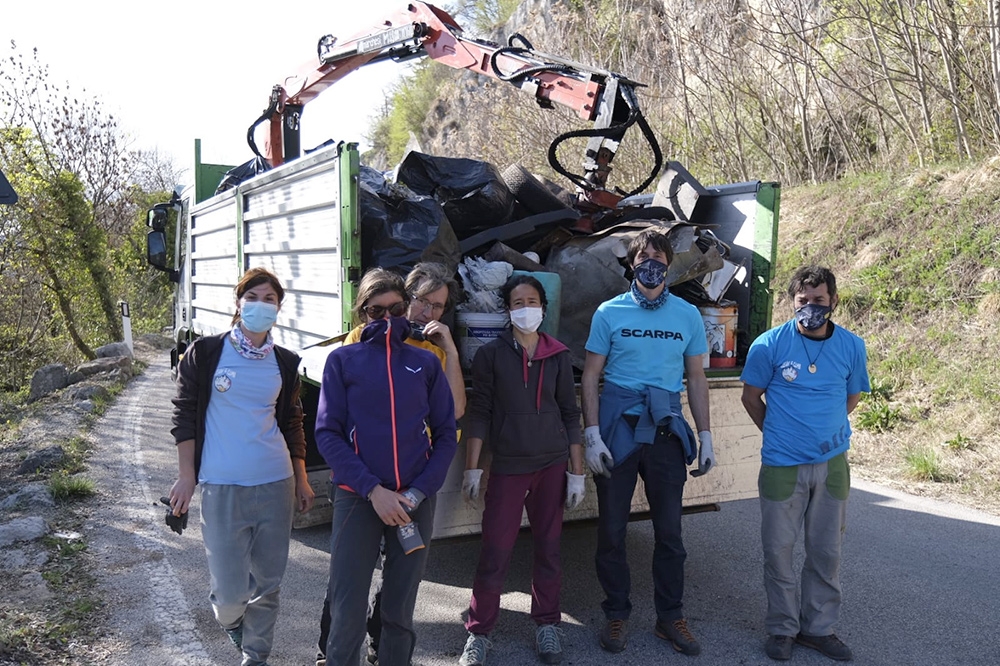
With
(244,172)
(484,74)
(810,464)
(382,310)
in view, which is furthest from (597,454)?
(244,172)

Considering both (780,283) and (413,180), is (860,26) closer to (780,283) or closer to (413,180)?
(780,283)

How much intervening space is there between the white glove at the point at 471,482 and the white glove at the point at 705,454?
106 cm

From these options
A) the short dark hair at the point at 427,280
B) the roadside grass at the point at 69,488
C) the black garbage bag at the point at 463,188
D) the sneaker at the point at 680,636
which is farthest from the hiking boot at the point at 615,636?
the roadside grass at the point at 69,488

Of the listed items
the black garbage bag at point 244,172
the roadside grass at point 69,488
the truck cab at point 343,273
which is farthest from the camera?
the black garbage bag at point 244,172

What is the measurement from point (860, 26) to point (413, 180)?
27.9 feet

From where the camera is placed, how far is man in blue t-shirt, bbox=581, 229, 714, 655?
4006 mm

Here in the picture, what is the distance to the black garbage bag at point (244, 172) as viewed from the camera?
9000 mm

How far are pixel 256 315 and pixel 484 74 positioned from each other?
4132 mm

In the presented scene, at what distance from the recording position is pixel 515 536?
3.95 meters

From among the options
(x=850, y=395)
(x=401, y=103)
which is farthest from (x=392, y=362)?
(x=401, y=103)

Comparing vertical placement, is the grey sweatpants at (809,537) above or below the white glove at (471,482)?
below

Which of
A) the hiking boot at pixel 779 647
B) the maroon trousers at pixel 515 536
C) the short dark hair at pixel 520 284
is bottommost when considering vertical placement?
the hiking boot at pixel 779 647

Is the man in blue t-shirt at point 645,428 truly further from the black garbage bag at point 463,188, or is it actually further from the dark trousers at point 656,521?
the black garbage bag at point 463,188

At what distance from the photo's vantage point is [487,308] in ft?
14.8
